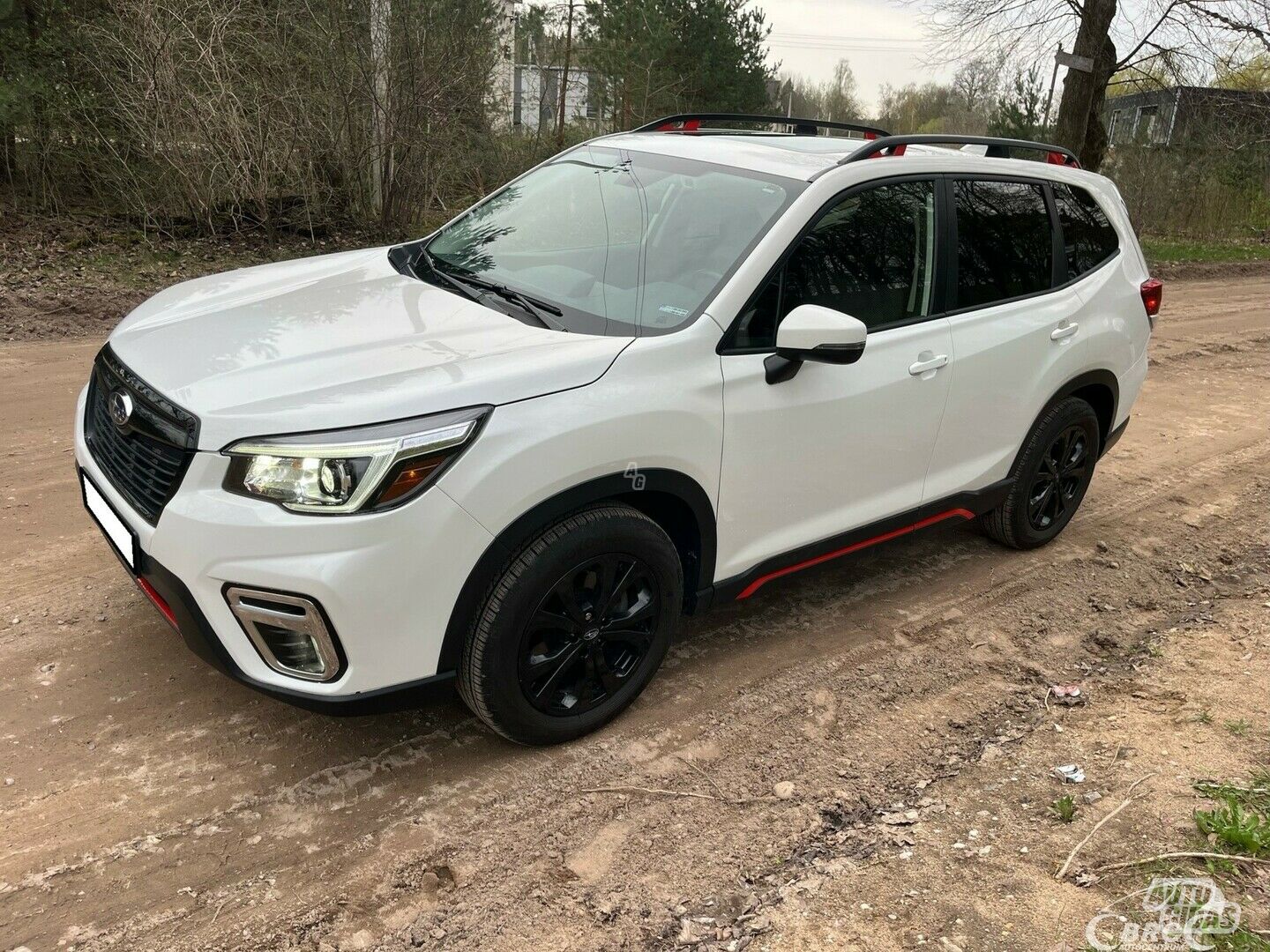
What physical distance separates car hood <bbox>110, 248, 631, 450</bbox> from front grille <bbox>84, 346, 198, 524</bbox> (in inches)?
1.6

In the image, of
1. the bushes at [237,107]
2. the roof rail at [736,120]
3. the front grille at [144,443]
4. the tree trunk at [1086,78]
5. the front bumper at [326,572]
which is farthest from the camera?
the tree trunk at [1086,78]

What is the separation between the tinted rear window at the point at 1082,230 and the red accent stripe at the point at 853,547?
4.21ft

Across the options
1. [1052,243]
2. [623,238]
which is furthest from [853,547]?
[1052,243]

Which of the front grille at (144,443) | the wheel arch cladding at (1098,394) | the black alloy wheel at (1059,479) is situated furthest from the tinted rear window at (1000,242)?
the front grille at (144,443)

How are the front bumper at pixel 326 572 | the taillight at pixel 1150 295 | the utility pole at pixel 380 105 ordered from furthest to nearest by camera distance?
1. the utility pole at pixel 380 105
2. the taillight at pixel 1150 295
3. the front bumper at pixel 326 572

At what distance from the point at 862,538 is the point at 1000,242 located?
4.72 ft

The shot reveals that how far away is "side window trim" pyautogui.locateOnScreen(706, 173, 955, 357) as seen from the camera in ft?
10.2

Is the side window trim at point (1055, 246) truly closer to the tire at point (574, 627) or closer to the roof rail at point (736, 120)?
the roof rail at point (736, 120)

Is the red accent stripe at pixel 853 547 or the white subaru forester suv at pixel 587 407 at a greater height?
the white subaru forester suv at pixel 587 407

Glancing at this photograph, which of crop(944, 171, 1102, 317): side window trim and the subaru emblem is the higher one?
crop(944, 171, 1102, 317): side window trim

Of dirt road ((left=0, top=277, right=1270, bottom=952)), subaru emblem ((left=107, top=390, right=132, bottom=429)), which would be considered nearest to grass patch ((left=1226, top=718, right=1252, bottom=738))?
dirt road ((left=0, top=277, right=1270, bottom=952))

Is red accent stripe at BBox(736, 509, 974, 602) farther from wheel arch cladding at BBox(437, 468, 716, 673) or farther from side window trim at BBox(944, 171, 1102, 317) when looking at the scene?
side window trim at BBox(944, 171, 1102, 317)

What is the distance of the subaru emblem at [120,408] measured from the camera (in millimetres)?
2771

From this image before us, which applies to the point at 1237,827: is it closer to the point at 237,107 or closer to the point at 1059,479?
the point at 1059,479
